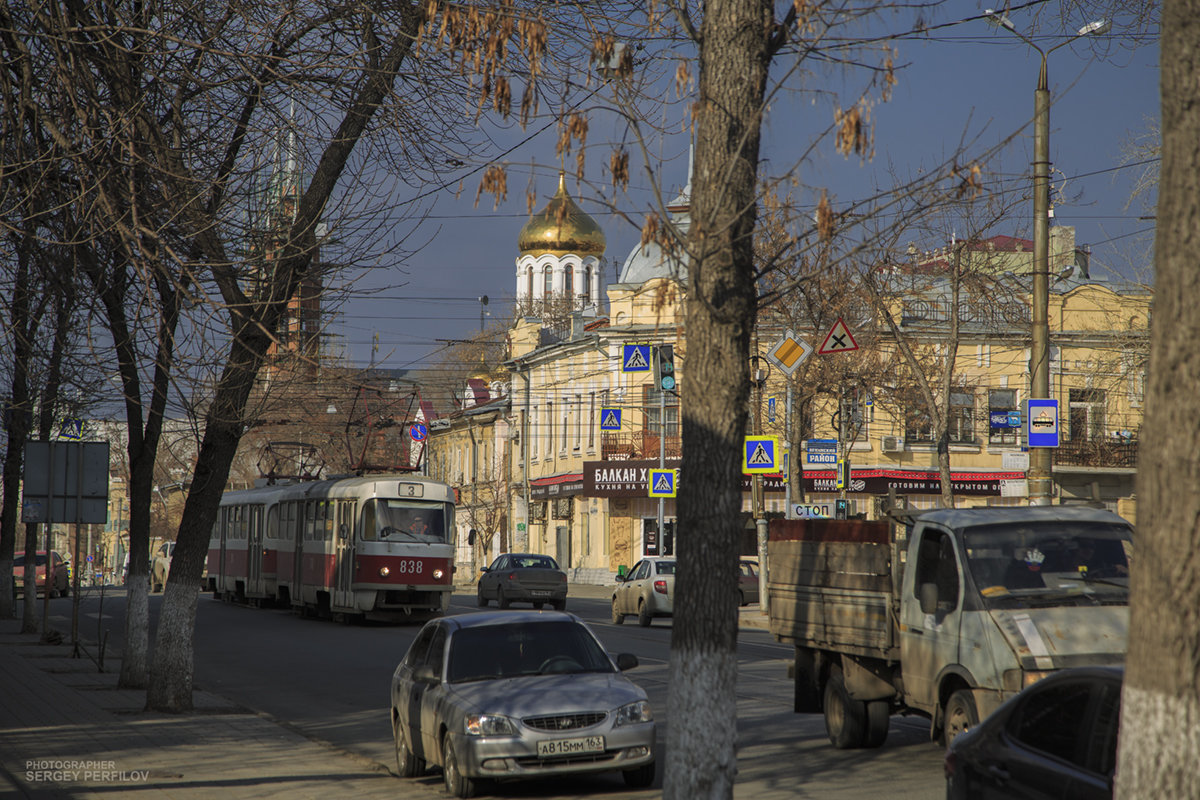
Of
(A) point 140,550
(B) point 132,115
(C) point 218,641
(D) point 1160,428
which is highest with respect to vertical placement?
(B) point 132,115

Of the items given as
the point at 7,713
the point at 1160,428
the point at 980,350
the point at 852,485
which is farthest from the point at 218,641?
the point at 980,350

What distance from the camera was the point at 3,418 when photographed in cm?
2811

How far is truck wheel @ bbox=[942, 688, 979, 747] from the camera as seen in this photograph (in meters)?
9.76

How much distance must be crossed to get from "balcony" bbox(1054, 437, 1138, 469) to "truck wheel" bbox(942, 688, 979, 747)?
43017 mm

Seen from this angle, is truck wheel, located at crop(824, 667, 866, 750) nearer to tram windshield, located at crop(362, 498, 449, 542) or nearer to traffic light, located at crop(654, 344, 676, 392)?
traffic light, located at crop(654, 344, 676, 392)

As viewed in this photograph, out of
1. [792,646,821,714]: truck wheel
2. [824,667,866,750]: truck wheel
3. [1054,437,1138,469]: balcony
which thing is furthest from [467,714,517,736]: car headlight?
[1054,437,1138,469]: balcony

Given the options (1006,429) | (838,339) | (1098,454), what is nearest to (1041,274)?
(838,339)

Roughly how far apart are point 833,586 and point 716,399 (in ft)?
18.3

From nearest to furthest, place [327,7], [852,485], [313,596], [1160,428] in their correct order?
[1160,428], [327,7], [313,596], [852,485]

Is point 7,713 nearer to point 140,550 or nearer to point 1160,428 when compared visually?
point 140,550

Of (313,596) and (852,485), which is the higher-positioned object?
(852,485)

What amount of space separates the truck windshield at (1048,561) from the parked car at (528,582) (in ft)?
87.2

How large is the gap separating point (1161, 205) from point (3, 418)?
27.9 m

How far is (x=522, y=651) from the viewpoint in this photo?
11.5m
